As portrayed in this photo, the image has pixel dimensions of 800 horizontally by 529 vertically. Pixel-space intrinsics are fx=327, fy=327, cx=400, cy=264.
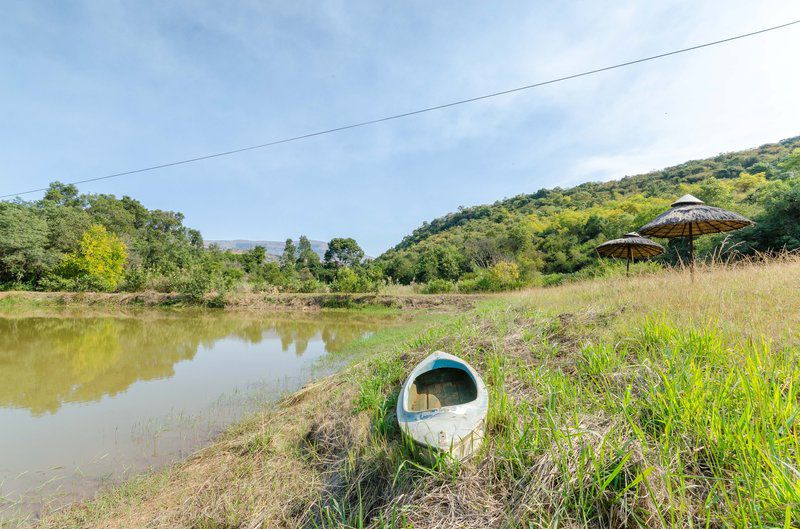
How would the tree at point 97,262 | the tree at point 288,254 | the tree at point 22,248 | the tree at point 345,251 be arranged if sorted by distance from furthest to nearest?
the tree at point 288,254
the tree at point 345,251
the tree at point 22,248
the tree at point 97,262

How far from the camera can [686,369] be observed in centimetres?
219

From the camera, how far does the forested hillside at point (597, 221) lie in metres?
12.9

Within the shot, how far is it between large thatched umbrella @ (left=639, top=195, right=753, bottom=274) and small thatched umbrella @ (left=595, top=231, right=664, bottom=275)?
236cm

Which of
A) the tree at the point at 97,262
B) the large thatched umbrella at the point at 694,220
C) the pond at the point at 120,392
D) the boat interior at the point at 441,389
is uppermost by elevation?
→ the tree at the point at 97,262

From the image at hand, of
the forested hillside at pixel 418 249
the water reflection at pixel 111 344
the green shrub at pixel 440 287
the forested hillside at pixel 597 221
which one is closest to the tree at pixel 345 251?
the forested hillside at pixel 418 249

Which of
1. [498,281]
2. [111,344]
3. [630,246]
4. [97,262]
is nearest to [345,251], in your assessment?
[97,262]

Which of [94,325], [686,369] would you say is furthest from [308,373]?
[94,325]

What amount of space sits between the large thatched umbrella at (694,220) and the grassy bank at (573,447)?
2.09 meters

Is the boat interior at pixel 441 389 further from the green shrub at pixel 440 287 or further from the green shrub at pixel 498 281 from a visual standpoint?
the green shrub at pixel 440 287

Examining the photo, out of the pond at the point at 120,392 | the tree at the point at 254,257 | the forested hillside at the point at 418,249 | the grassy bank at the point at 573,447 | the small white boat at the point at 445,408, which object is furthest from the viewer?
the tree at the point at 254,257

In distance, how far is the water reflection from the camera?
577 centimetres

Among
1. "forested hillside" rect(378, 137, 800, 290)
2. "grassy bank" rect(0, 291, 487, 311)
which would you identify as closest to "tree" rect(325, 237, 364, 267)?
"forested hillside" rect(378, 137, 800, 290)

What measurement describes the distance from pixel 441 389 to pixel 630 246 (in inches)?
380

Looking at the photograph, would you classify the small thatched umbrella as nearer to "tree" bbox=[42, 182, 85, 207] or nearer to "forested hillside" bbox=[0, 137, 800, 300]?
"forested hillside" bbox=[0, 137, 800, 300]
